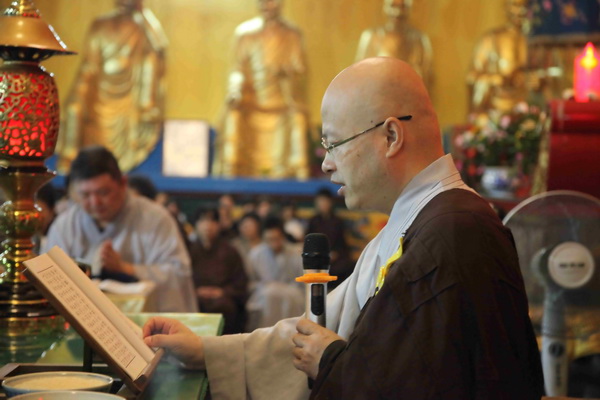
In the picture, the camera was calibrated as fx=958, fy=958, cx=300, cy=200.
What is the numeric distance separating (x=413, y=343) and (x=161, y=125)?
30.9 feet

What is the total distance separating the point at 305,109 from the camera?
11055 millimetres

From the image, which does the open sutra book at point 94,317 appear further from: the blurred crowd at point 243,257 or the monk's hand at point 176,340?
the blurred crowd at point 243,257

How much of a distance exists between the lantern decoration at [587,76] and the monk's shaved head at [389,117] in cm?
169

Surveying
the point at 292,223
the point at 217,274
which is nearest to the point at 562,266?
the point at 217,274

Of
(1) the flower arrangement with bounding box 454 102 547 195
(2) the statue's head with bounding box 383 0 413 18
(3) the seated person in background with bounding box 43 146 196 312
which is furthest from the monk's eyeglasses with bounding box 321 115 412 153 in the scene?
(2) the statue's head with bounding box 383 0 413 18

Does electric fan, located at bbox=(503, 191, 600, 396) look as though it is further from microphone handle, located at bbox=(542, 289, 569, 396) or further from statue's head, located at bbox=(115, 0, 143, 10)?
statue's head, located at bbox=(115, 0, 143, 10)

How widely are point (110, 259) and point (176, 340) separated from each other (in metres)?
2.12

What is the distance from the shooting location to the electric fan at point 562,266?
3172 mm

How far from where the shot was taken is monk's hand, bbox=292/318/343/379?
191cm

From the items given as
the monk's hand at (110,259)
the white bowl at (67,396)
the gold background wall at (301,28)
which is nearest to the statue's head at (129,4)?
the gold background wall at (301,28)

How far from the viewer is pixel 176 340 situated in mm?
2174

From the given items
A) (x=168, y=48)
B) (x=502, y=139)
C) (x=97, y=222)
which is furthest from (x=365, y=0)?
(x=97, y=222)

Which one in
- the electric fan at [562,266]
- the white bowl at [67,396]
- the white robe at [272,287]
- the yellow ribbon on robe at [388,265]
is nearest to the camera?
the white bowl at [67,396]

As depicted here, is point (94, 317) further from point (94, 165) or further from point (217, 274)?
point (217, 274)
